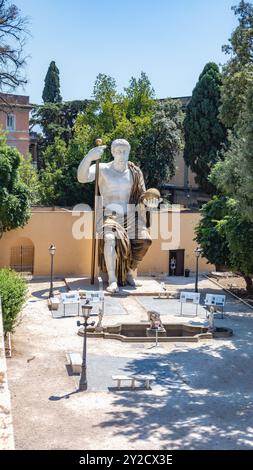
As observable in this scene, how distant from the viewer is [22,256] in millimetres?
25359

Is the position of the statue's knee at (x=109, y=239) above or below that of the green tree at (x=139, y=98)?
below

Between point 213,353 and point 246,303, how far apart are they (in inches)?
252

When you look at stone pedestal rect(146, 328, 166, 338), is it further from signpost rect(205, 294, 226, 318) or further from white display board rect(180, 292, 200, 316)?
signpost rect(205, 294, 226, 318)

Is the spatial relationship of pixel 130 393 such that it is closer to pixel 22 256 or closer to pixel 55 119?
pixel 22 256

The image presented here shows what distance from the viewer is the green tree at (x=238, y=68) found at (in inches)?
610

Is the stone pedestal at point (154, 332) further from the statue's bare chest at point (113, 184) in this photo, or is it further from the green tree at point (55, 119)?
the green tree at point (55, 119)

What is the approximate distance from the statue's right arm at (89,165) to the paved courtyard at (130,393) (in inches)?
235

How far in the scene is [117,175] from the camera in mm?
22859

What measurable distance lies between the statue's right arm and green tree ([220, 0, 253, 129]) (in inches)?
225

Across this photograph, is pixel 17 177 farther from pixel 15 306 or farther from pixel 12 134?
pixel 12 134

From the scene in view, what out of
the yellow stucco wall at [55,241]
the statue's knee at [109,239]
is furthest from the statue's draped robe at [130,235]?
the yellow stucco wall at [55,241]

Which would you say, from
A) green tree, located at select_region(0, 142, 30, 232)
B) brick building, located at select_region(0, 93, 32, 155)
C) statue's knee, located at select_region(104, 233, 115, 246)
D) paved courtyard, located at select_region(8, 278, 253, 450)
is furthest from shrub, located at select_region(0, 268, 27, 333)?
brick building, located at select_region(0, 93, 32, 155)

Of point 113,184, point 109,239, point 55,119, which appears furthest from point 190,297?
point 55,119
